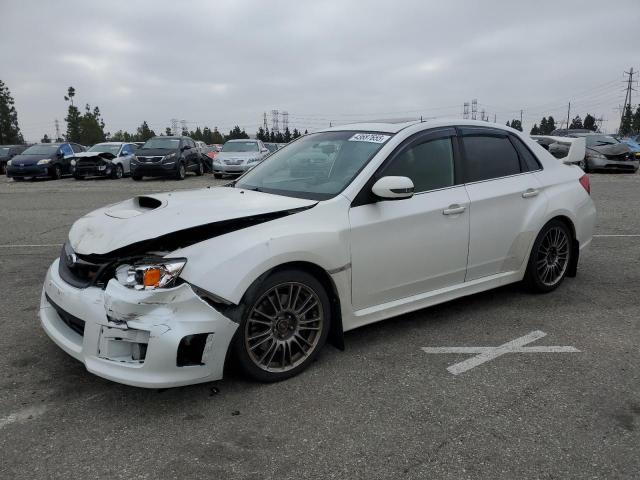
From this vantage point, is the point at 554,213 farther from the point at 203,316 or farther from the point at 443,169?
the point at 203,316

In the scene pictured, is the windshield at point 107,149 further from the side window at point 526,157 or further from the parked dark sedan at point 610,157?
the side window at point 526,157

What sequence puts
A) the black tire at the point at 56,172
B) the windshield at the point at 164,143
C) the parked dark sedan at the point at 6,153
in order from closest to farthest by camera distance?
the windshield at the point at 164,143
the black tire at the point at 56,172
the parked dark sedan at the point at 6,153

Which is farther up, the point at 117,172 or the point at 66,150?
the point at 66,150

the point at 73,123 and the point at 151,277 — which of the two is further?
Result: the point at 73,123

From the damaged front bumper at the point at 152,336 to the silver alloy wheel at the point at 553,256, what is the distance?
10.3 ft

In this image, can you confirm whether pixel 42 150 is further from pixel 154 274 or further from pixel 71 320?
pixel 154 274

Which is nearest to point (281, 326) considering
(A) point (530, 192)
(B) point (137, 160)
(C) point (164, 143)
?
(A) point (530, 192)

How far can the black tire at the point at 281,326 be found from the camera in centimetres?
315

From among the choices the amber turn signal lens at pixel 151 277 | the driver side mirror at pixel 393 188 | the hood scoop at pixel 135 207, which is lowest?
the amber turn signal lens at pixel 151 277

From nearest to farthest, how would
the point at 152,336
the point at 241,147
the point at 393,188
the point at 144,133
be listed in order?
the point at 152,336 → the point at 393,188 → the point at 241,147 → the point at 144,133

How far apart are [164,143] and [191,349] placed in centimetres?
1891

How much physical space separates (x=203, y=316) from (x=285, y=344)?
644 mm

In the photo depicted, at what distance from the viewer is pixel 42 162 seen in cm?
2136

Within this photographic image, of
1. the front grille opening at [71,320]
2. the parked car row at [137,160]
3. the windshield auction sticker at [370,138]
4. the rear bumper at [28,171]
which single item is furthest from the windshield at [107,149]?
the front grille opening at [71,320]
